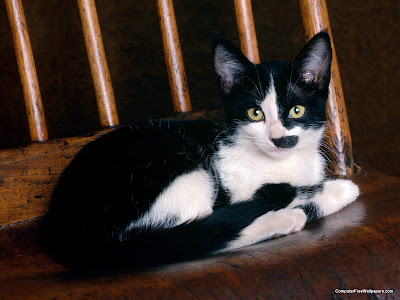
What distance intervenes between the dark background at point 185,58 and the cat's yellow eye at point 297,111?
52 cm

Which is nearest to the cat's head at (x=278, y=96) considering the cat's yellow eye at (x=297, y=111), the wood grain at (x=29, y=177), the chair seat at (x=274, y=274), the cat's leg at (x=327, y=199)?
the cat's yellow eye at (x=297, y=111)

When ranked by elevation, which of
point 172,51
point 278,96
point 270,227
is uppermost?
point 172,51

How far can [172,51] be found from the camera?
3.39 ft

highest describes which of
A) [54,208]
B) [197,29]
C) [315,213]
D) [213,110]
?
[197,29]

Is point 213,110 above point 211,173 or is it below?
above

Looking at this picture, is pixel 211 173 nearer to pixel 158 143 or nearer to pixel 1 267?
pixel 158 143

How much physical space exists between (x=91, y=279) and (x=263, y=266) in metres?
0.23

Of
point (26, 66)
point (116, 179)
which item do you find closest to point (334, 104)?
point (116, 179)

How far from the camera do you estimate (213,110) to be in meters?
1.14

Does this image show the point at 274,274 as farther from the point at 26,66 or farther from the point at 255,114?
the point at 26,66

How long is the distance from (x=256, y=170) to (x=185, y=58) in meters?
0.64

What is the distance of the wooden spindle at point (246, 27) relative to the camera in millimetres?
1033

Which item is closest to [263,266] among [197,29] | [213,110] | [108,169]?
[108,169]

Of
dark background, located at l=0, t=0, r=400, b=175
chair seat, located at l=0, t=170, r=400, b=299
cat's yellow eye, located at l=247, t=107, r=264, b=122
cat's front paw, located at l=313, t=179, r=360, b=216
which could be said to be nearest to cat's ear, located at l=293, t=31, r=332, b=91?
cat's yellow eye, located at l=247, t=107, r=264, b=122
